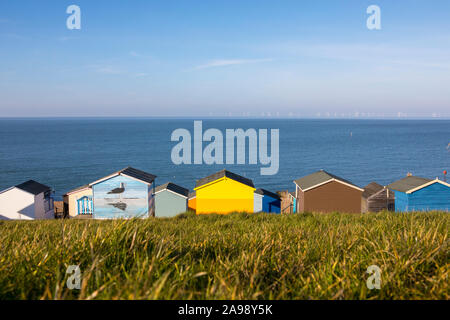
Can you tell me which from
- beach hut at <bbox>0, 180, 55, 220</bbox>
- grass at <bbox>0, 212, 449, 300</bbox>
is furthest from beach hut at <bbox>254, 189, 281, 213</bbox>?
grass at <bbox>0, 212, 449, 300</bbox>

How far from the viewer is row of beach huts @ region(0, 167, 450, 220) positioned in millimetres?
21000

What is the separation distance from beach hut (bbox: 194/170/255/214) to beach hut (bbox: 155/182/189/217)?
1.35m

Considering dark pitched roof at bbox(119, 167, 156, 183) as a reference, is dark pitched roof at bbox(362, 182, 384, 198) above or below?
below

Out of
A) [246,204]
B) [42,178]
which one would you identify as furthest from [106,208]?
[42,178]

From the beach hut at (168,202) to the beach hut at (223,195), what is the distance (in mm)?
1354

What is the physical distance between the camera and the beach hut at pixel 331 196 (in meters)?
21.9

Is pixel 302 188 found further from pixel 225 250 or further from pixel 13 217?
pixel 13 217

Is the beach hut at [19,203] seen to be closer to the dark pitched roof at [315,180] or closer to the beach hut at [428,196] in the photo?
the dark pitched roof at [315,180]

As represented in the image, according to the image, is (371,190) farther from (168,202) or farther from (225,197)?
(168,202)

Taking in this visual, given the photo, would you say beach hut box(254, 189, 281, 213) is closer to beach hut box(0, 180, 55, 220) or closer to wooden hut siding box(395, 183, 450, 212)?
wooden hut siding box(395, 183, 450, 212)

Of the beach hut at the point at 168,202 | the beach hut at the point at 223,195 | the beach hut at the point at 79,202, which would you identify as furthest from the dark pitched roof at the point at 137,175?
the beach hut at the point at 79,202

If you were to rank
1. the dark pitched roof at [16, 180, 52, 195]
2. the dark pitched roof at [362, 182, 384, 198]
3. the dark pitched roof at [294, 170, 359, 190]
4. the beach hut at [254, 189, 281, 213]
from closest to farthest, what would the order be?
the dark pitched roof at [294, 170, 359, 190], the dark pitched roof at [362, 182, 384, 198], the beach hut at [254, 189, 281, 213], the dark pitched roof at [16, 180, 52, 195]
